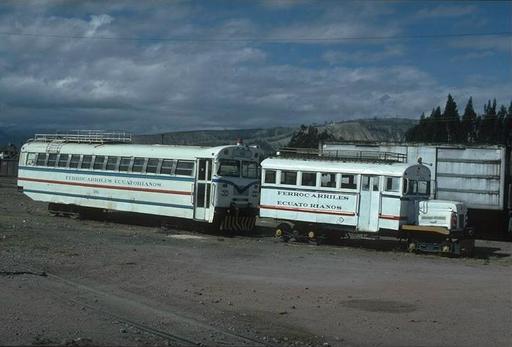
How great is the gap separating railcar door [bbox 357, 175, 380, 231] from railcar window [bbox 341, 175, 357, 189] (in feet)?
0.91

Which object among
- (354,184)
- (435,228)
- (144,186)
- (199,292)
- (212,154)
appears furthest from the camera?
(144,186)

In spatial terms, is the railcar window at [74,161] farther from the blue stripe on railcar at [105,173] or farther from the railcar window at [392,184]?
the railcar window at [392,184]

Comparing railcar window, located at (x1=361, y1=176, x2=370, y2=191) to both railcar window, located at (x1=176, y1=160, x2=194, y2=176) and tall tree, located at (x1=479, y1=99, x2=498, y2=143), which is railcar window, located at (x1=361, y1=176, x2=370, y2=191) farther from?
tall tree, located at (x1=479, y1=99, x2=498, y2=143)

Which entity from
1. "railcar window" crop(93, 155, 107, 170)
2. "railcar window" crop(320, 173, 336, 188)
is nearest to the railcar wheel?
"railcar window" crop(320, 173, 336, 188)

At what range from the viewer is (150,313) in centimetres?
938

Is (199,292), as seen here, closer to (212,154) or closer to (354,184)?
(354,184)

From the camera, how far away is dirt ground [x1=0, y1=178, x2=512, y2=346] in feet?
27.6

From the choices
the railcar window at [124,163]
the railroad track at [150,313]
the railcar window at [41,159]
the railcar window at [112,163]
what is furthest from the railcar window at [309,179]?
the railcar window at [41,159]

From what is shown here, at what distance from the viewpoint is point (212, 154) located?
870 inches

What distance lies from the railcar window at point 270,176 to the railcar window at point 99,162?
7493 mm


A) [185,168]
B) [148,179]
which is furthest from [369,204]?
[148,179]

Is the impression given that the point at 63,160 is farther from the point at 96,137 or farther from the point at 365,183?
the point at 365,183

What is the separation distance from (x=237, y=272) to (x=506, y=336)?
6.28 meters

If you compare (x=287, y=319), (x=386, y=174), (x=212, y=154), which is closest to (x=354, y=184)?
(x=386, y=174)
